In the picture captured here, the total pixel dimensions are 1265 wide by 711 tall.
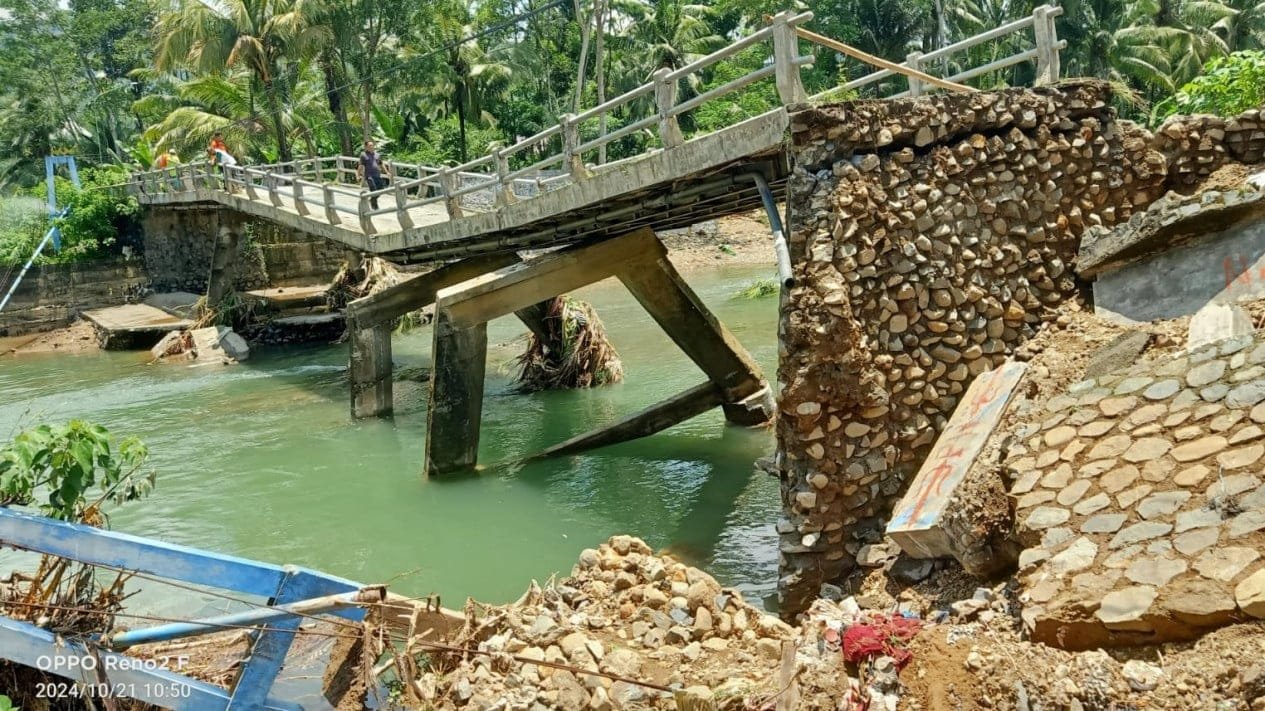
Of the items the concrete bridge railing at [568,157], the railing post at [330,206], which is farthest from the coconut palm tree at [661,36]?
the railing post at [330,206]

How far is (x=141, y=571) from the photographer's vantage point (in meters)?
5.62

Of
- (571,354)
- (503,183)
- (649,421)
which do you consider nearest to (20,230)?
(571,354)

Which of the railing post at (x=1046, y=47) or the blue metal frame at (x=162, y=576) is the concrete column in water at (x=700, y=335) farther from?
the blue metal frame at (x=162, y=576)

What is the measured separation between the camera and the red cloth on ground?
16.7 feet

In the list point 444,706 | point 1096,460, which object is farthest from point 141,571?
point 1096,460

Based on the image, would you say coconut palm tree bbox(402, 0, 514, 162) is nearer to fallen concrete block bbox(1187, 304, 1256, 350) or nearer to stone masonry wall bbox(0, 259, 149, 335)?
stone masonry wall bbox(0, 259, 149, 335)

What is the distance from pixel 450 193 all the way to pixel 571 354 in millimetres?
3910

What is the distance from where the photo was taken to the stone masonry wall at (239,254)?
2639 cm

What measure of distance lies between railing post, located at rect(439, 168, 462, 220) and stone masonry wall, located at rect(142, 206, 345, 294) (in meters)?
10.7

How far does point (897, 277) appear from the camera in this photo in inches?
291

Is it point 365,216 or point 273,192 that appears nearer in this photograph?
point 365,216

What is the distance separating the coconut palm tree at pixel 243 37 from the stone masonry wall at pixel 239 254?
13.0 feet

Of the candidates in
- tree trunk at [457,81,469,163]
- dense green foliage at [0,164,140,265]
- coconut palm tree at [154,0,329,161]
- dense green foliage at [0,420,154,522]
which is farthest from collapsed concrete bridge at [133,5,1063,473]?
tree trunk at [457,81,469,163]
